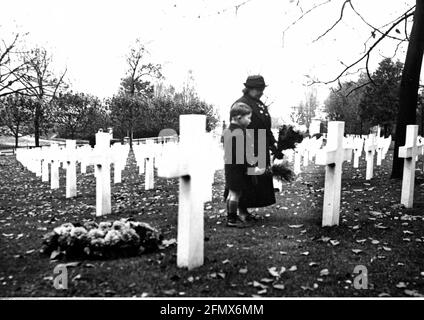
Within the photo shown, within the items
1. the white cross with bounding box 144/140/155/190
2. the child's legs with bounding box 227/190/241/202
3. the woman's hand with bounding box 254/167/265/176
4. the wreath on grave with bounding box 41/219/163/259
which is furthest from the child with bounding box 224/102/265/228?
the white cross with bounding box 144/140/155/190

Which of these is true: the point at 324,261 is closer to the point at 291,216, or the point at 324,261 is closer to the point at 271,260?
the point at 271,260

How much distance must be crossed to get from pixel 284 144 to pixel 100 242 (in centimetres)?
316

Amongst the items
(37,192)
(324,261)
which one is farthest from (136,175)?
(324,261)

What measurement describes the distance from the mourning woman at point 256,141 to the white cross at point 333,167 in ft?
2.83

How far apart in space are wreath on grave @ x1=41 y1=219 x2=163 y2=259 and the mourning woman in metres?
1.83

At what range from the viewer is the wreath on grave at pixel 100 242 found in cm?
408

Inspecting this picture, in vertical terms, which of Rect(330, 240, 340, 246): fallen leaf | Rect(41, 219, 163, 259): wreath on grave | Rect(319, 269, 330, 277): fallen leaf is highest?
Rect(41, 219, 163, 259): wreath on grave

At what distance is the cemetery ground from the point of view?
347 centimetres

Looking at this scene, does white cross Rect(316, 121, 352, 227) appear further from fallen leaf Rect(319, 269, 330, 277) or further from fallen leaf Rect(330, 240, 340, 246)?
fallen leaf Rect(319, 269, 330, 277)

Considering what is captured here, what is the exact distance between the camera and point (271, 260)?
Result: 420 cm

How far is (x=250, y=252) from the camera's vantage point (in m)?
4.45

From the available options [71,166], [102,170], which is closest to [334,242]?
[102,170]

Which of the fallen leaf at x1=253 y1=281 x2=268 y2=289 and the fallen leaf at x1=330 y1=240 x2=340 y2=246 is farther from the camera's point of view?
the fallen leaf at x1=330 y1=240 x2=340 y2=246
